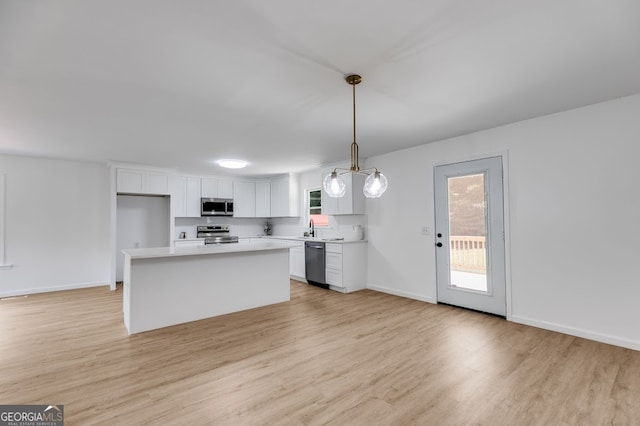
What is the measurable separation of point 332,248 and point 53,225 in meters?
5.30

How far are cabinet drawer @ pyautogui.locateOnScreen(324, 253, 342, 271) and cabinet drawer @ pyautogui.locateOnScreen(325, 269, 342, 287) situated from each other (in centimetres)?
8

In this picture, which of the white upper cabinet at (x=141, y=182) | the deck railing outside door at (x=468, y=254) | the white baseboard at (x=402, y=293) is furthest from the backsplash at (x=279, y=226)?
the deck railing outside door at (x=468, y=254)

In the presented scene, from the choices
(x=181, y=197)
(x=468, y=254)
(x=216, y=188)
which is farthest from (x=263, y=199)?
(x=468, y=254)

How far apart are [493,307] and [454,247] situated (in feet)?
3.06

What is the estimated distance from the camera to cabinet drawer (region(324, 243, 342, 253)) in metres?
5.47

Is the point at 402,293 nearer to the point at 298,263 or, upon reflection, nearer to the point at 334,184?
the point at 298,263

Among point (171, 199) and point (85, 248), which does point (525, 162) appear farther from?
point (85, 248)

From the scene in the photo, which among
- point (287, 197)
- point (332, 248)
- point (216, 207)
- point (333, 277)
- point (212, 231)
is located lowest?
point (333, 277)

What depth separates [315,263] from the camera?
19.6 ft

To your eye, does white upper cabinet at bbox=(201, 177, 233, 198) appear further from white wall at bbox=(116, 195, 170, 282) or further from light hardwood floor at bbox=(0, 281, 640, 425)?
light hardwood floor at bbox=(0, 281, 640, 425)

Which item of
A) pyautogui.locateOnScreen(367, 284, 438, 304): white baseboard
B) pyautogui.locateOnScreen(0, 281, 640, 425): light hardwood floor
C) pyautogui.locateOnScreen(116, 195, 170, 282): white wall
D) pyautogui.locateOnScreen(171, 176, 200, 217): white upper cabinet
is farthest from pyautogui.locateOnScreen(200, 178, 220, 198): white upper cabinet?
pyautogui.locateOnScreen(367, 284, 438, 304): white baseboard

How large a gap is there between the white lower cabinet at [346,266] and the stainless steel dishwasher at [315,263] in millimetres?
120

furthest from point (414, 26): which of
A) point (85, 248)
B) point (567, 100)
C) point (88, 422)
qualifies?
point (85, 248)

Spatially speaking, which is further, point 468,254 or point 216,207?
point 216,207
